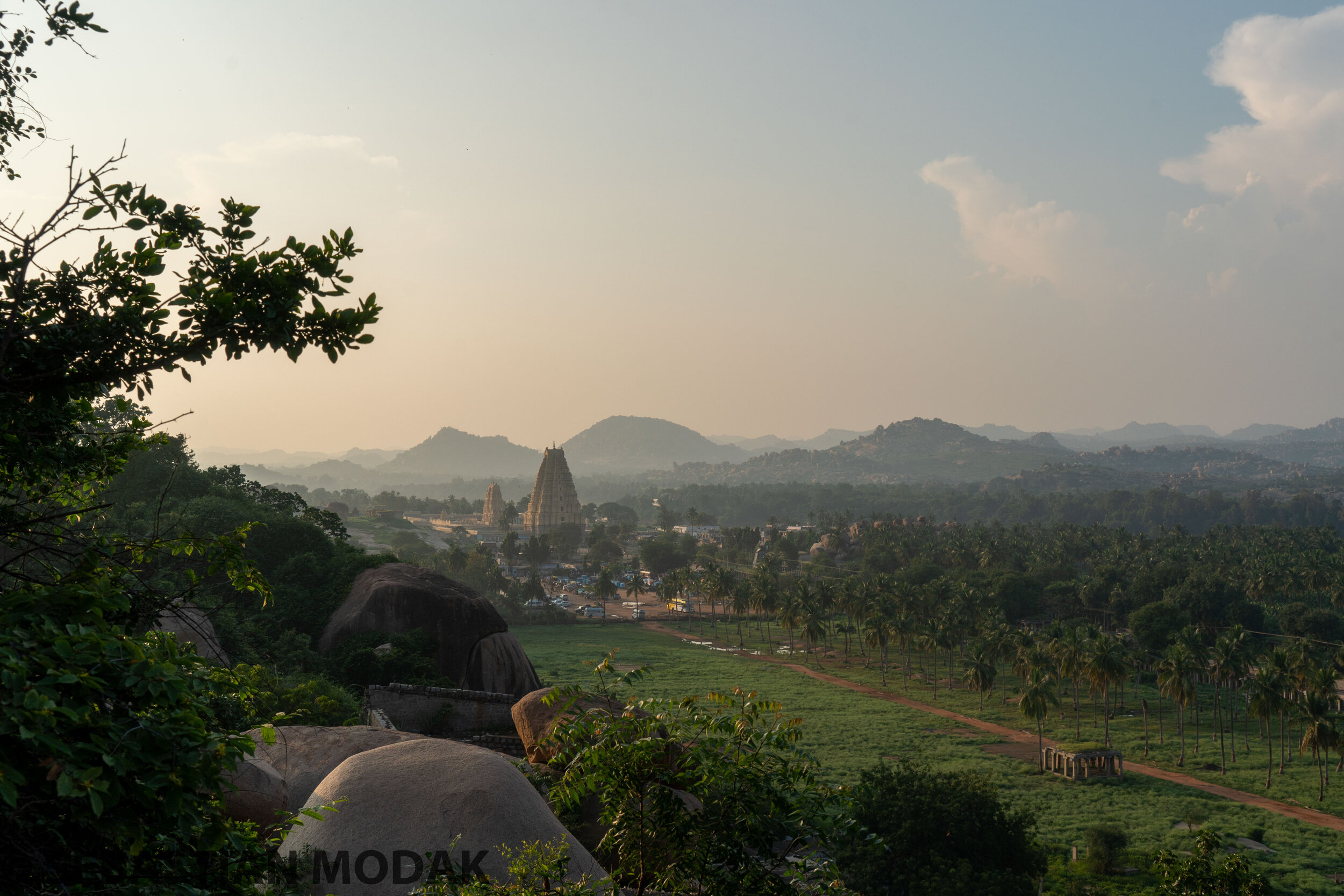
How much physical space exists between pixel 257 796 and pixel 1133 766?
5172 cm

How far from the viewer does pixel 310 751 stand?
1880 centimetres

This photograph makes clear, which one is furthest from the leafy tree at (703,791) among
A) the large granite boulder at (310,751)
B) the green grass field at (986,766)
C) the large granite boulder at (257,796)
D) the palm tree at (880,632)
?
the palm tree at (880,632)

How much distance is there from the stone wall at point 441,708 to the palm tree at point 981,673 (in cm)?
4178

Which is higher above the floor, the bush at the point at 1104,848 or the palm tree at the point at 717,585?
the palm tree at the point at 717,585

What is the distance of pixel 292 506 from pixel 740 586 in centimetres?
5707

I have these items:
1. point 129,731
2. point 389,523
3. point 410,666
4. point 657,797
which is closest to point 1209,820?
point 410,666

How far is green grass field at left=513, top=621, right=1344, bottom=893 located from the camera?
34750 millimetres

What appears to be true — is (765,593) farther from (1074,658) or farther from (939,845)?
(939,845)

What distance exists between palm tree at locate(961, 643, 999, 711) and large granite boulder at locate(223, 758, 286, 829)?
5366 centimetres

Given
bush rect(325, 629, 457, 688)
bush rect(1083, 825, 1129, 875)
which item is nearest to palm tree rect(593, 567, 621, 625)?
bush rect(325, 629, 457, 688)

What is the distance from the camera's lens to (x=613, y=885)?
324 inches

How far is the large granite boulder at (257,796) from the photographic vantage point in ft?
51.8

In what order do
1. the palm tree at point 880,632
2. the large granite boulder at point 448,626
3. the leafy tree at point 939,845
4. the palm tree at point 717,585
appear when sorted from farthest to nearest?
the palm tree at point 717,585 < the palm tree at point 880,632 < the large granite boulder at point 448,626 < the leafy tree at point 939,845

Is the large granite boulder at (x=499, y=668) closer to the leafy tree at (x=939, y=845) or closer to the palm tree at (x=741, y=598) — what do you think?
the leafy tree at (x=939, y=845)
